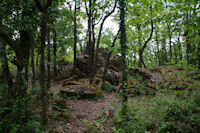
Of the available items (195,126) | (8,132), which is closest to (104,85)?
(195,126)

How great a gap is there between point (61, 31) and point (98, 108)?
13828mm

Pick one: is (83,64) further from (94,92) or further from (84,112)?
(84,112)

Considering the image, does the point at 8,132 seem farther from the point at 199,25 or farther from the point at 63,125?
the point at 199,25

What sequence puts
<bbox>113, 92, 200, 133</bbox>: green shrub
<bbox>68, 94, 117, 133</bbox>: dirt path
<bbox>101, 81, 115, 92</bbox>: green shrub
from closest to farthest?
<bbox>113, 92, 200, 133</bbox>: green shrub < <bbox>68, 94, 117, 133</bbox>: dirt path < <bbox>101, 81, 115, 92</bbox>: green shrub

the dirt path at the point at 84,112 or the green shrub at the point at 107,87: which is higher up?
the green shrub at the point at 107,87

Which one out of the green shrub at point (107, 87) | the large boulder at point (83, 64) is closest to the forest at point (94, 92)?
the green shrub at point (107, 87)

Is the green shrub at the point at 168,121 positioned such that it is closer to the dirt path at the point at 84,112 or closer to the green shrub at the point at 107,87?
the dirt path at the point at 84,112

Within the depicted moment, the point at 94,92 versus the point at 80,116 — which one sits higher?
the point at 94,92

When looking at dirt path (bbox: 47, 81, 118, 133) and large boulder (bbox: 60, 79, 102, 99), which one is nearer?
dirt path (bbox: 47, 81, 118, 133)

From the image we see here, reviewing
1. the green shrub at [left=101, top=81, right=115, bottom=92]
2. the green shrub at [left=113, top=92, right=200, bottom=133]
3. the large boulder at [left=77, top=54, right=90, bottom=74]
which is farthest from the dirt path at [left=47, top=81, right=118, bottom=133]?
the large boulder at [left=77, top=54, right=90, bottom=74]

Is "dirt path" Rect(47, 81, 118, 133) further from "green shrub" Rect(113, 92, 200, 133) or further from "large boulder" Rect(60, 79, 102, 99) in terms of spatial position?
"green shrub" Rect(113, 92, 200, 133)

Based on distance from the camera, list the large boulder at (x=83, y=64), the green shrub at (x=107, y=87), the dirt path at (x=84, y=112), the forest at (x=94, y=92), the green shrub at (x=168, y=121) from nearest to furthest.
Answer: the forest at (x=94, y=92)
the green shrub at (x=168, y=121)
the dirt path at (x=84, y=112)
the green shrub at (x=107, y=87)
the large boulder at (x=83, y=64)

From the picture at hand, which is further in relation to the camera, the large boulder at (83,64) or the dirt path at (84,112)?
the large boulder at (83,64)

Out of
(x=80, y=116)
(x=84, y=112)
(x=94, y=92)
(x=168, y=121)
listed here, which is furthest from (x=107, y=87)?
(x=168, y=121)
